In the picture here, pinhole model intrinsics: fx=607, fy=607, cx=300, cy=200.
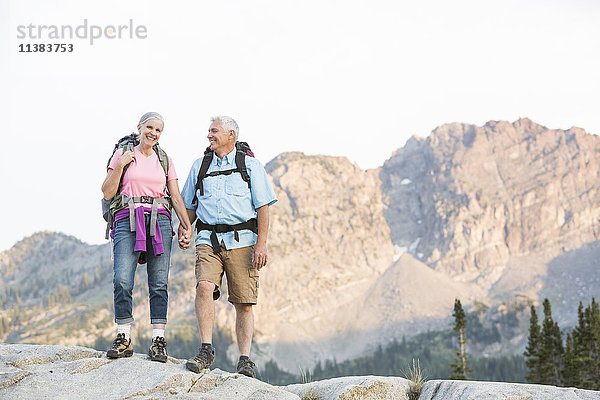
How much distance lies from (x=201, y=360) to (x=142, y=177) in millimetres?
3018

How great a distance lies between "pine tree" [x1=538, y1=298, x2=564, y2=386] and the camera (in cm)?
7519

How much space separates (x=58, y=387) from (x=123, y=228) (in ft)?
8.28

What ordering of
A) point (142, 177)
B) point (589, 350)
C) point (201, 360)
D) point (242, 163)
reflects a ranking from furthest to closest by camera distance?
1. point (589, 350)
2. point (242, 163)
3. point (142, 177)
4. point (201, 360)

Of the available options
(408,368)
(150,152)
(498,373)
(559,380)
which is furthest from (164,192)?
(498,373)

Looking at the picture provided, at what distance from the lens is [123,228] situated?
9.62 m

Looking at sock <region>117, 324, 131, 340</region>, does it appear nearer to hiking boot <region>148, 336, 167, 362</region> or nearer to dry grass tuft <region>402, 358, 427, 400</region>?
hiking boot <region>148, 336, 167, 362</region>

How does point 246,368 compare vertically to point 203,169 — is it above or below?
below

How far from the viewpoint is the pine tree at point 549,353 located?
75188mm

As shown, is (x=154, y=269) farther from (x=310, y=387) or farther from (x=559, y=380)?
(x=559, y=380)

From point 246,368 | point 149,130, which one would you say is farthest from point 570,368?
point 149,130

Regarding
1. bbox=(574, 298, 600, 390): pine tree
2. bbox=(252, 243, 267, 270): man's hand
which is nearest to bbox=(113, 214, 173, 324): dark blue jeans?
bbox=(252, 243, 267, 270): man's hand

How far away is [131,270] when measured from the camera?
9.67 meters

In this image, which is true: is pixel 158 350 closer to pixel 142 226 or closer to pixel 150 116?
pixel 142 226

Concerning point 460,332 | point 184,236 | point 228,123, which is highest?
point 228,123
